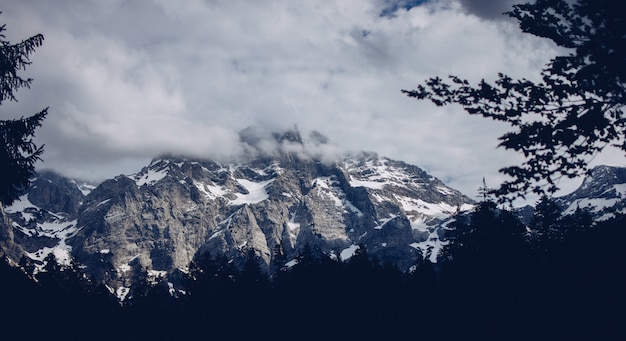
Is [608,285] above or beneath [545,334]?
above

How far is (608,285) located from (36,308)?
41.1m

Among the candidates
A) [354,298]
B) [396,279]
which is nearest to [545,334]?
[354,298]

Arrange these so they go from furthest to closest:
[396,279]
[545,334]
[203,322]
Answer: [396,279] < [203,322] < [545,334]

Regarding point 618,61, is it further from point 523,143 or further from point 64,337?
point 64,337

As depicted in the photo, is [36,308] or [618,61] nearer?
→ [618,61]

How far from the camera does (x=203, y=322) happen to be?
45.8 m

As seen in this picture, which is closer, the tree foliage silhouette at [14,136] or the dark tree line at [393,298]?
the tree foliage silhouette at [14,136]

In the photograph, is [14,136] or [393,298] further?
[393,298]

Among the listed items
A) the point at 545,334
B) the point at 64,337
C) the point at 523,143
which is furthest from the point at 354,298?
the point at 523,143

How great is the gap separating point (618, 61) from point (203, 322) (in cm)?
3983

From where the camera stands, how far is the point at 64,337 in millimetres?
43312

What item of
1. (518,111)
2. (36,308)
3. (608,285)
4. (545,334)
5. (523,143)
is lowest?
(545,334)

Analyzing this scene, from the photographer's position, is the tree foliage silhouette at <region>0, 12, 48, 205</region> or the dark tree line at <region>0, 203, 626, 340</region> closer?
the tree foliage silhouette at <region>0, 12, 48, 205</region>

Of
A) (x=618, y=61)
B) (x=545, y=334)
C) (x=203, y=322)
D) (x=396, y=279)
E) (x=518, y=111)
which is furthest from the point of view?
(x=396, y=279)
